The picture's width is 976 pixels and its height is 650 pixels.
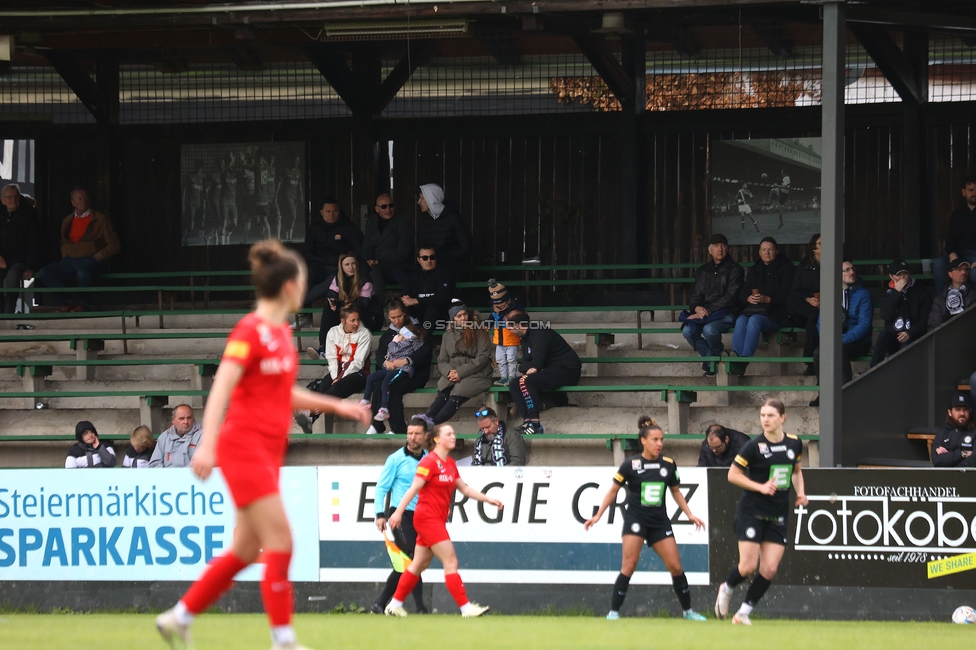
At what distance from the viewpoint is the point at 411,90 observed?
17578mm

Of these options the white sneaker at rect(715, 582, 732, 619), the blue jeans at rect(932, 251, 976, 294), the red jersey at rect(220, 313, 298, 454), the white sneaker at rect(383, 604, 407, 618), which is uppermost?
the blue jeans at rect(932, 251, 976, 294)

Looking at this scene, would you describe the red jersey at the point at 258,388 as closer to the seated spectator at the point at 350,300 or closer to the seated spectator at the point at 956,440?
the seated spectator at the point at 956,440

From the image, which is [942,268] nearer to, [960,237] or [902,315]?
[960,237]

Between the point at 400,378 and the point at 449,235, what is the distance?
8.86 ft

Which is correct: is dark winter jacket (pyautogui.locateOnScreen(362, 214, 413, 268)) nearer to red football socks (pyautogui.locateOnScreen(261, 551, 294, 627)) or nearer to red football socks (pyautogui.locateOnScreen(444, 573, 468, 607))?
red football socks (pyautogui.locateOnScreen(444, 573, 468, 607))

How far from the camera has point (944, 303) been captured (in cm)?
1337

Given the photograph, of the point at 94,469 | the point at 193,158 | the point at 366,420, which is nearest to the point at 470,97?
the point at 193,158

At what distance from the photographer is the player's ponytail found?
16.6 ft

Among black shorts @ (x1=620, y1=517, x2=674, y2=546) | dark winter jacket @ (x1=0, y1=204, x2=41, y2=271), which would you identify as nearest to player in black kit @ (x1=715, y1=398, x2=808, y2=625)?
black shorts @ (x1=620, y1=517, x2=674, y2=546)

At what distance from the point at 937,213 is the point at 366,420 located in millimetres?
13069

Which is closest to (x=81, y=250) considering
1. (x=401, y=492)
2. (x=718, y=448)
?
(x=401, y=492)

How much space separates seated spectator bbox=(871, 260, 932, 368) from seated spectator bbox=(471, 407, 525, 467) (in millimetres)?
4479

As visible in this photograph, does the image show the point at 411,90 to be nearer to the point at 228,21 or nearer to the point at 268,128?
the point at 268,128

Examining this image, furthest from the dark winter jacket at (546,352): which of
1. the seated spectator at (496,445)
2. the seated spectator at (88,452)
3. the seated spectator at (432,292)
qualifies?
the seated spectator at (88,452)
